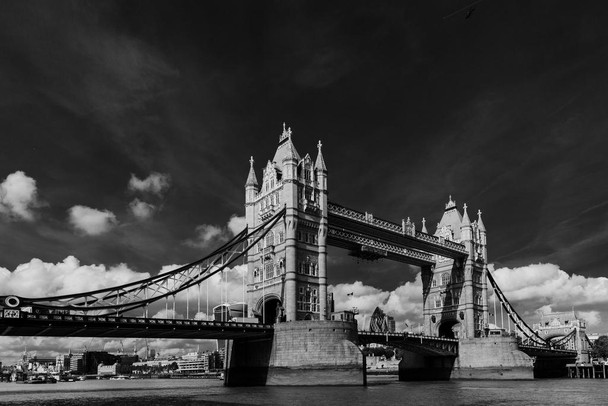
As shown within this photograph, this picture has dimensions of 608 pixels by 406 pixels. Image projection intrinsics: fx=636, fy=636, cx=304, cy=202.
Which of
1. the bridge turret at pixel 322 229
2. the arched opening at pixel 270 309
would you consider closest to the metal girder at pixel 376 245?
the bridge turret at pixel 322 229

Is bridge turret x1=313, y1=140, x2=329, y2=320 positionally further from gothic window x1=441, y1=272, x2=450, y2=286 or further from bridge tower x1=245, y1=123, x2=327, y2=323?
gothic window x1=441, y1=272, x2=450, y2=286

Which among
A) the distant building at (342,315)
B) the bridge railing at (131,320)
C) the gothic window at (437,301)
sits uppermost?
the gothic window at (437,301)

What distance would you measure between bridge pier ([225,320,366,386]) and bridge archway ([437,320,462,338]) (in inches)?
1900

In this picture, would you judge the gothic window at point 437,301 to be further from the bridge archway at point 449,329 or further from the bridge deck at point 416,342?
the bridge deck at point 416,342

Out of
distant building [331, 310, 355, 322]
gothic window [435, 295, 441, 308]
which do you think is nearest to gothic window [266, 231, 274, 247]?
distant building [331, 310, 355, 322]

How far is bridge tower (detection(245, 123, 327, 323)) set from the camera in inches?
3361

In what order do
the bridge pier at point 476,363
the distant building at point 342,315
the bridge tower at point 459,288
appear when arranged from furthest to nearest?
the bridge tower at point 459,288
the bridge pier at point 476,363
the distant building at point 342,315

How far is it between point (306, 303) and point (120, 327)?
27.3m

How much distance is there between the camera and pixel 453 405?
5222cm

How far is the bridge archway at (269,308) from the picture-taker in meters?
86.2

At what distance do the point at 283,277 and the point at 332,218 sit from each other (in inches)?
520

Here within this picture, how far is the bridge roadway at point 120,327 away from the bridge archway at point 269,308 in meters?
6.39

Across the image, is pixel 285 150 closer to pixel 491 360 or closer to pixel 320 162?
pixel 320 162

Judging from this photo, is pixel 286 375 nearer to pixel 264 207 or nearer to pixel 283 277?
pixel 283 277
